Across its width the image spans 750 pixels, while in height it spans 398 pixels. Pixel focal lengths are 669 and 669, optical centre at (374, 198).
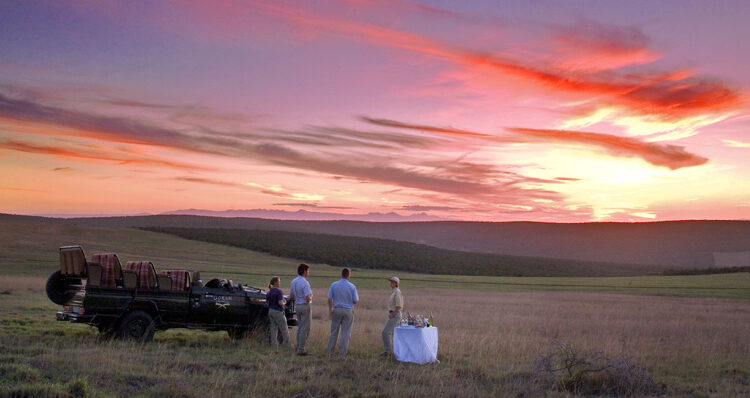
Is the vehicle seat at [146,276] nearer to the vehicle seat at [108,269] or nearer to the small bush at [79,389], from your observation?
the vehicle seat at [108,269]

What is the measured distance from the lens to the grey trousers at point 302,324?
14492 millimetres

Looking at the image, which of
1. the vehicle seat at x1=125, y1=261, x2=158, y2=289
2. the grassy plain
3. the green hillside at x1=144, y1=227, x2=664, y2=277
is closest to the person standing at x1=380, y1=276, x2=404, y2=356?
the grassy plain

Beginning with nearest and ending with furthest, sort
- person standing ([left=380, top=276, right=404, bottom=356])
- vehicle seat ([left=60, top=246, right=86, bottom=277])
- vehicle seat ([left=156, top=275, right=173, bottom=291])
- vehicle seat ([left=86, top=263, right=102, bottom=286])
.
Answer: person standing ([left=380, top=276, right=404, bottom=356])
vehicle seat ([left=86, top=263, right=102, bottom=286])
vehicle seat ([left=60, top=246, right=86, bottom=277])
vehicle seat ([left=156, top=275, right=173, bottom=291])

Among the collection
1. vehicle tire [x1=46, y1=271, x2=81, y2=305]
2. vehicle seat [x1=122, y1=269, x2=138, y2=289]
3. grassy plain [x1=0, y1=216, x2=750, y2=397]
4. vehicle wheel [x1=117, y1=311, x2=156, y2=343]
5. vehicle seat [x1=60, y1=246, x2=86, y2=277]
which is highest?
vehicle seat [x1=60, y1=246, x2=86, y2=277]

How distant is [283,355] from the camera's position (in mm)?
14164

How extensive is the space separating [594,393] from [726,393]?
2315 millimetres

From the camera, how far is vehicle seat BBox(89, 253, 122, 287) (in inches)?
606

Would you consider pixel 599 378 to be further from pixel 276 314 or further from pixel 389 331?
pixel 276 314

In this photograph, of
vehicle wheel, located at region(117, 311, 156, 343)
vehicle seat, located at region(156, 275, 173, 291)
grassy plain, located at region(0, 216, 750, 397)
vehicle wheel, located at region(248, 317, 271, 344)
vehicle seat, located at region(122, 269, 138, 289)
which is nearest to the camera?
grassy plain, located at region(0, 216, 750, 397)

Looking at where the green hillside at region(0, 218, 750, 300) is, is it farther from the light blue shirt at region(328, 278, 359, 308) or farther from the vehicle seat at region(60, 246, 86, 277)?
the light blue shirt at region(328, 278, 359, 308)

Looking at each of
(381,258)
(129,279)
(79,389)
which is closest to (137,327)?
(129,279)

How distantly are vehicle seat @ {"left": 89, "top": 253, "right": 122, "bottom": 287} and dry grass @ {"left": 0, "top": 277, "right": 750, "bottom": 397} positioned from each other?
140 centimetres

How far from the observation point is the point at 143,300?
15.4 meters

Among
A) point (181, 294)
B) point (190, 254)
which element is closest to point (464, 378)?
point (181, 294)
